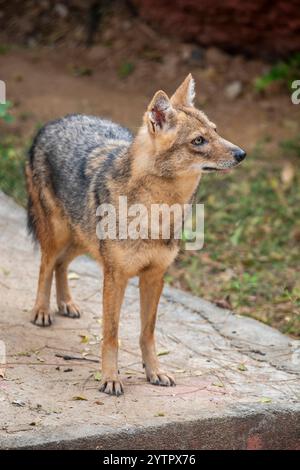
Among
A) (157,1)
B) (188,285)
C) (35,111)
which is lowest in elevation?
(188,285)

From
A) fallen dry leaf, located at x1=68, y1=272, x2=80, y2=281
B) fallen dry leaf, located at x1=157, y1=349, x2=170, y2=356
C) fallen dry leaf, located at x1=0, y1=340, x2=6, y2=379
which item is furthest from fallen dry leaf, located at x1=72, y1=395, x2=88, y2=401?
fallen dry leaf, located at x1=68, y1=272, x2=80, y2=281

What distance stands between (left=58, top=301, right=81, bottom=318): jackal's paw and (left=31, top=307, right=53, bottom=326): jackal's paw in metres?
0.20

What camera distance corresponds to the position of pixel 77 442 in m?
5.07

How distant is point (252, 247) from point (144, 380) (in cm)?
326

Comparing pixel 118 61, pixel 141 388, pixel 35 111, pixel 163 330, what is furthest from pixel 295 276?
pixel 118 61

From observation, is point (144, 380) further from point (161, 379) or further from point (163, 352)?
point (163, 352)

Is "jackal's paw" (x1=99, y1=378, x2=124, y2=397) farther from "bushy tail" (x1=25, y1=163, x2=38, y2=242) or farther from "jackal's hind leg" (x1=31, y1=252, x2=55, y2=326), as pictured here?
"bushy tail" (x1=25, y1=163, x2=38, y2=242)

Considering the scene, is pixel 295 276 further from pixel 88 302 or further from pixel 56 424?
pixel 56 424

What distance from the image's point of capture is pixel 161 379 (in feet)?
20.1

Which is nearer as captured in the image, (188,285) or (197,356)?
(197,356)

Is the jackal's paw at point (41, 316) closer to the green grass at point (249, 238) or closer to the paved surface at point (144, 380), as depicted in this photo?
the paved surface at point (144, 380)

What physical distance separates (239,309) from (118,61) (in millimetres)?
6467

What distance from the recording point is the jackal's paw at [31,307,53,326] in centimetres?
694

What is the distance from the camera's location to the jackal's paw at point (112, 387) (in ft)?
19.2
